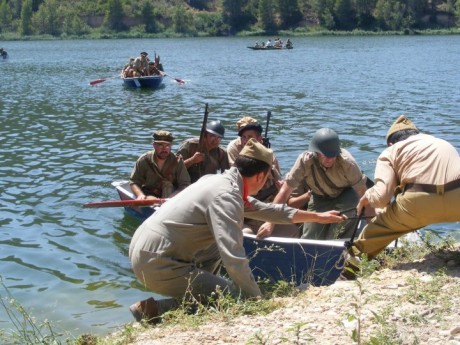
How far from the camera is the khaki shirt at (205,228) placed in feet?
16.3

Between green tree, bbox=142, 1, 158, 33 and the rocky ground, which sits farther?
green tree, bbox=142, 1, 158, 33

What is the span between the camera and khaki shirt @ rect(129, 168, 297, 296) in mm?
4961

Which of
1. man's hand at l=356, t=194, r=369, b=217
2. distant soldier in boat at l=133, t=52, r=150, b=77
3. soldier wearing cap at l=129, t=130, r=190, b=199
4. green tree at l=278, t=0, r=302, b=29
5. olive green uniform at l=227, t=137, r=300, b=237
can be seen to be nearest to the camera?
man's hand at l=356, t=194, r=369, b=217

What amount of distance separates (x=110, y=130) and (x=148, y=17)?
4090 inches

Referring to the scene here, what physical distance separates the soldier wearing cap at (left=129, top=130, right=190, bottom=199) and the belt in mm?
4154

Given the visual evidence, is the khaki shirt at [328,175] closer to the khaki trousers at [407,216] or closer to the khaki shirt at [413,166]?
the khaki trousers at [407,216]

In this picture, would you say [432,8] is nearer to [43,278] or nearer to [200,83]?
[200,83]

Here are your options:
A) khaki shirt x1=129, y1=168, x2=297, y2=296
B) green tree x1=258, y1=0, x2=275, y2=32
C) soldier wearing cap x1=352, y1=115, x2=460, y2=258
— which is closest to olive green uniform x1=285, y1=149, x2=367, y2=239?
soldier wearing cap x1=352, y1=115, x2=460, y2=258

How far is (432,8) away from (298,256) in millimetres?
109401

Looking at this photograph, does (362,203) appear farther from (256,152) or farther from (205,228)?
(205,228)

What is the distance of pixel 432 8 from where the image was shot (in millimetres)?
108125

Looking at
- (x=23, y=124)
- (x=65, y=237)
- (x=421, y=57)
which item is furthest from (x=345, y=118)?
(x=421, y=57)

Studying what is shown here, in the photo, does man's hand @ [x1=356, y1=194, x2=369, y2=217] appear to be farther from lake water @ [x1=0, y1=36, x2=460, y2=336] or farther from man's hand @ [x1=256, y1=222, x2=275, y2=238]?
lake water @ [x1=0, y1=36, x2=460, y2=336]

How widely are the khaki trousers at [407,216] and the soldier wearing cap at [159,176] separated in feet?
11.6
